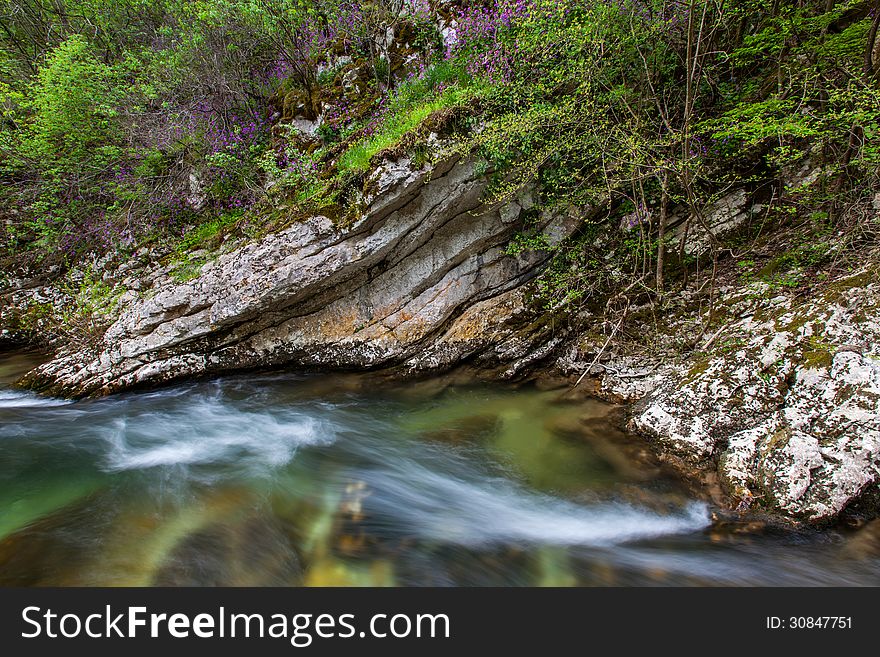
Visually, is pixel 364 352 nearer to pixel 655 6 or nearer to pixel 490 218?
pixel 490 218

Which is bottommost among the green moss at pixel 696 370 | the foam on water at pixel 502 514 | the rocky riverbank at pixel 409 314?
the foam on water at pixel 502 514

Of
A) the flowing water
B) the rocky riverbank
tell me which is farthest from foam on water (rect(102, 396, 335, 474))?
the rocky riverbank

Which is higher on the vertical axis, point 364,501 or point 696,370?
point 696,370

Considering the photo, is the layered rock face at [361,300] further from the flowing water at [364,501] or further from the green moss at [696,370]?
the green moss at [696,370]

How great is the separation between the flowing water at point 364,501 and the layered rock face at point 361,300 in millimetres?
709

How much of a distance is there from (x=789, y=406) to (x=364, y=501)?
4.48 metres

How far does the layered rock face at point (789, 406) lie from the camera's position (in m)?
3.43

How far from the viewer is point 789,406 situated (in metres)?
3.89

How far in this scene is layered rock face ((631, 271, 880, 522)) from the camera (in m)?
3.43

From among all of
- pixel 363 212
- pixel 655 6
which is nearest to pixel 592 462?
pixel 363 212

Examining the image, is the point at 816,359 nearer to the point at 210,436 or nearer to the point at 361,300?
the point at 361,300

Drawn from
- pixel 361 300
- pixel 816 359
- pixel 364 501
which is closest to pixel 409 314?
pixel 361 300

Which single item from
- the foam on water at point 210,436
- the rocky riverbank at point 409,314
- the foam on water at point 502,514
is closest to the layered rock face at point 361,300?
the rocky riverbank at point 409,314

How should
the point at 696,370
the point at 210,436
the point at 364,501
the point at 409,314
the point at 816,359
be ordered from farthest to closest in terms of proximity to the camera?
the point at 409,314
the point at 210,436
the point at 696,370
the point at 364,501
the point at 816,359
